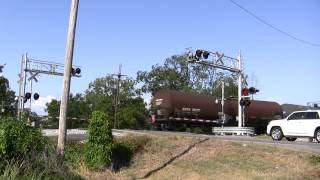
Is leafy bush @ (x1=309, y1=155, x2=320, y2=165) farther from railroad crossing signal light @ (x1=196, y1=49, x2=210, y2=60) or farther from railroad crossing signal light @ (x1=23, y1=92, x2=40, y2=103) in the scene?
railroad crossing signal light @ (x1=23, y1=92, x2=40, y2=103)

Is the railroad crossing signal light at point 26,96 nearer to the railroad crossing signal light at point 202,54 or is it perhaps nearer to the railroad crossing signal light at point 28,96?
the railroad crossing signal light at point 28,96

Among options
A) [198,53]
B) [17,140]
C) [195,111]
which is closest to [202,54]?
[198,53]

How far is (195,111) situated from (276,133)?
14180 mm

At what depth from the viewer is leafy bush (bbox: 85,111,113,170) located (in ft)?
62.8

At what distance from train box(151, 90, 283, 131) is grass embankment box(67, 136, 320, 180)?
2164 centimetres

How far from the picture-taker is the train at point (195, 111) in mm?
44938

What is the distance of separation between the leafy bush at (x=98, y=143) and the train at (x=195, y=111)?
81.4 ft

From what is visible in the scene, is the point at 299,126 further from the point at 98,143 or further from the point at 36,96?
the point at 36,96

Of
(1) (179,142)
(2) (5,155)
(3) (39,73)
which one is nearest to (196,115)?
(3) (39,73)

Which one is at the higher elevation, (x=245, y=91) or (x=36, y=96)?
(x=245, y=91)

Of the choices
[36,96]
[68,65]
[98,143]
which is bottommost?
[98,143]

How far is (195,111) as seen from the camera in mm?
45719

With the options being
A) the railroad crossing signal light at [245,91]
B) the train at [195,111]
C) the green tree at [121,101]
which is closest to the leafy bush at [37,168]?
the train at [195,111]

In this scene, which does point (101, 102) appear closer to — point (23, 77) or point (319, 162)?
point (23, 77)
